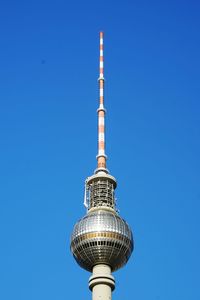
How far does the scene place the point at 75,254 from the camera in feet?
342

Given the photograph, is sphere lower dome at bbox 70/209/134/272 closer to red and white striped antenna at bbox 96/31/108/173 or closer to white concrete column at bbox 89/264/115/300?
white concrete column at bbox 89/264/115/300

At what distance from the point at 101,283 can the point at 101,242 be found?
240 inches

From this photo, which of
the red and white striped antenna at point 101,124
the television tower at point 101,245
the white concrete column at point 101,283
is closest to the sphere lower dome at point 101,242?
the television tower at point 101,245

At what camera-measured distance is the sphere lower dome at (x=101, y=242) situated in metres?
103

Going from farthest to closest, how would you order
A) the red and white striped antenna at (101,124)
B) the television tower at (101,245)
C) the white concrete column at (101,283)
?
1. the red and white striped antenna at (101,124)
2. the television tower at (101,245)
3. the white concrete column at (101,283)

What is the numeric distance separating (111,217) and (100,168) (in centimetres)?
1193

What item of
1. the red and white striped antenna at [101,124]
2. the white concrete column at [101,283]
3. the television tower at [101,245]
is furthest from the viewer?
the red and white striped antenna at [101,124]

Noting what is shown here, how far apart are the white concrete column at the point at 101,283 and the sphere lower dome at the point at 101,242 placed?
3.63 ft

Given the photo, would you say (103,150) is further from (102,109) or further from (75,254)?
(75,254)

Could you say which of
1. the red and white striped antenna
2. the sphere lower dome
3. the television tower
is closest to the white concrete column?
the television tower

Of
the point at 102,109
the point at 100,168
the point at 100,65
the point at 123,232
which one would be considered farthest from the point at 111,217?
the point at 100,65

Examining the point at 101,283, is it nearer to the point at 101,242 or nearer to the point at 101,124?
the point at 101,242

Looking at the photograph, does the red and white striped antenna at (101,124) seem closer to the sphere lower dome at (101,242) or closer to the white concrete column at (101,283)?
the sphere lower dome at (101,242)

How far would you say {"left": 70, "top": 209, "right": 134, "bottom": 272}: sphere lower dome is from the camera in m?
103
